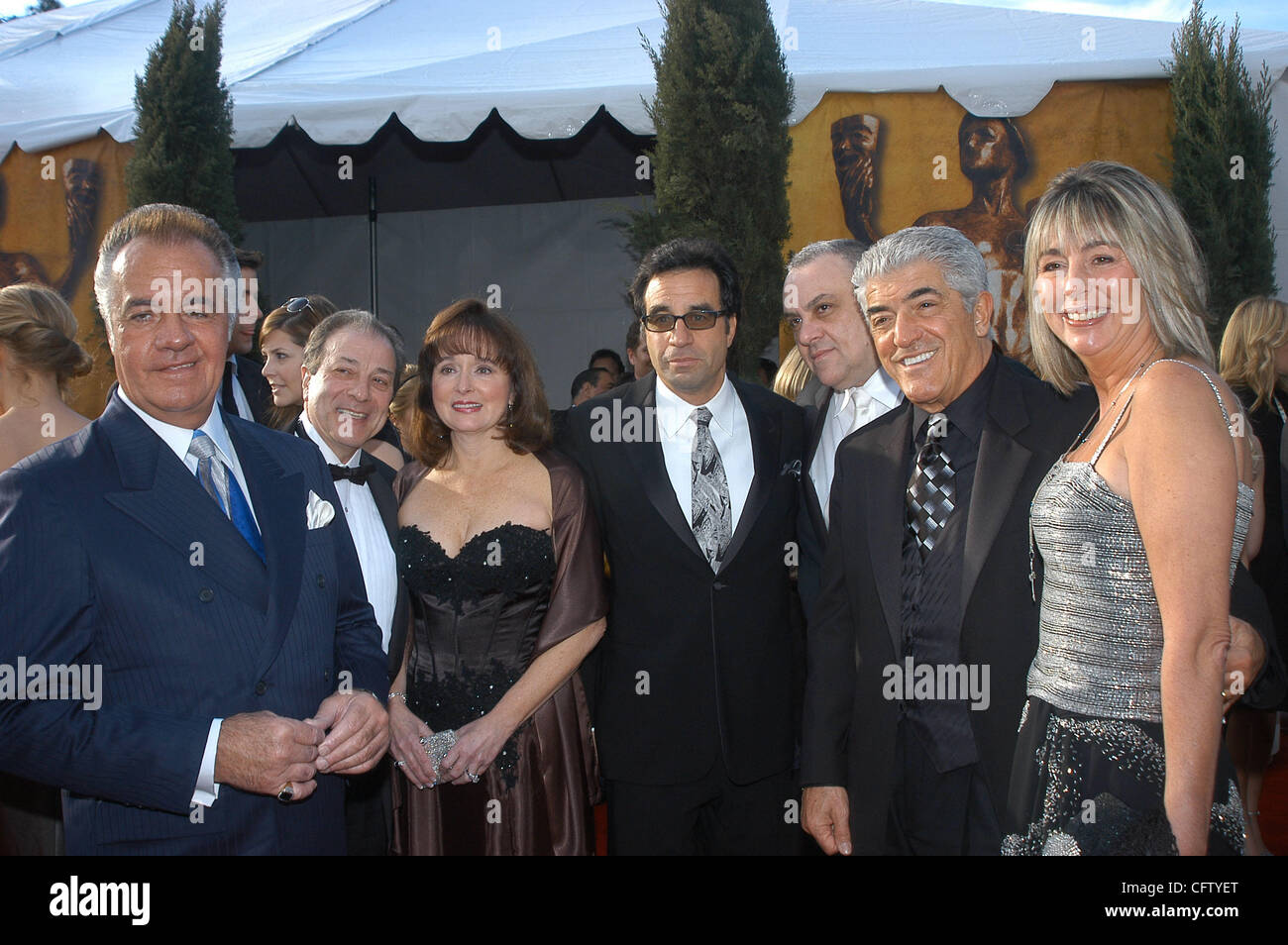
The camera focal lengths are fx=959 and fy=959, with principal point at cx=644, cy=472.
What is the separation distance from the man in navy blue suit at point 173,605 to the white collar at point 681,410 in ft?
4.39

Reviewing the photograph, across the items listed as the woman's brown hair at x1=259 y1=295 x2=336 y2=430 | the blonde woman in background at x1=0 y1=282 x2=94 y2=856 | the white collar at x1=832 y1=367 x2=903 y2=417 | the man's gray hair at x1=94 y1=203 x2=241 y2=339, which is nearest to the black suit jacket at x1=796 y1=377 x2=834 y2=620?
the white collar at x1=832 y1=367 x2=903 y2=417

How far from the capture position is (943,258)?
2.56m

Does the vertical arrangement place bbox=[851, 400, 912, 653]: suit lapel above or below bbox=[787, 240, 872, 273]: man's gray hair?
below

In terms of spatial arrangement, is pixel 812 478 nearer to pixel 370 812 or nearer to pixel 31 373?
pixel 370 812

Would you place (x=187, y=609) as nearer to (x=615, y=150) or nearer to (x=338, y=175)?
(x=615, y=150)

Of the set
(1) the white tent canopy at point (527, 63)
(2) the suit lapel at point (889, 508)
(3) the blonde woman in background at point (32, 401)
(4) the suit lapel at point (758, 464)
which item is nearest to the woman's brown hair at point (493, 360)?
(4) the suit lapel at point (758, 464)

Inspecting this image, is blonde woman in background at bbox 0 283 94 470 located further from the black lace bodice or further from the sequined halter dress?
the sequined halter dress

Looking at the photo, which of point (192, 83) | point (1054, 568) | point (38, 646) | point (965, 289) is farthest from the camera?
point (192, 83)

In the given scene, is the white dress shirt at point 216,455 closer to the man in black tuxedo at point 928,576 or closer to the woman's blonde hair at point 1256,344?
the man in black tuxedo at point 928,576

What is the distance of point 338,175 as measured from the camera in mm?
11586

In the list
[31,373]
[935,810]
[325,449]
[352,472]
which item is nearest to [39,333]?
[31,373]

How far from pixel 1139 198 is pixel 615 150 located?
9.50m

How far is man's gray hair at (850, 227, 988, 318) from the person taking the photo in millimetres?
2551

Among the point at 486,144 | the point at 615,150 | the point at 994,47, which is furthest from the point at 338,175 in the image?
the point at 994,47
